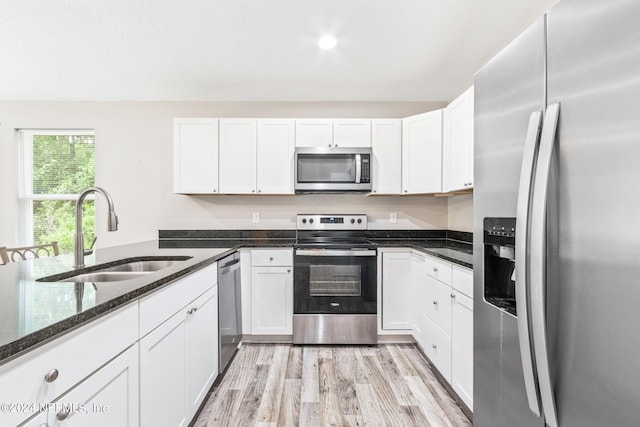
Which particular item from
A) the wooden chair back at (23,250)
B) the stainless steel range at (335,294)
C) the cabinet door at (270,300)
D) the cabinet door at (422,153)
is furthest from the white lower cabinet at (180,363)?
the cabinet door at (422,153)

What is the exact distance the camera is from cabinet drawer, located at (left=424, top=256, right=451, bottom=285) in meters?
2.09

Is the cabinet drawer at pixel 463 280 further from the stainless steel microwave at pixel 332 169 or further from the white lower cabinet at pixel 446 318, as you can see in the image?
the stainless steel microwave at pixel 332 169

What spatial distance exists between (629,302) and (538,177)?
371 millimetres

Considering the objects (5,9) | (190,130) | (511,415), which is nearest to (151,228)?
(190,130)

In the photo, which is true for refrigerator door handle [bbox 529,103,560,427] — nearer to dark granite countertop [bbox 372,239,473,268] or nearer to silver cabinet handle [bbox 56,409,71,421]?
dark granite countertop [bbox 372,239,473,268]

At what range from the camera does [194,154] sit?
3.07 metres

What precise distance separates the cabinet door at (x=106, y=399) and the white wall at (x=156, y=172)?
7.89 ft

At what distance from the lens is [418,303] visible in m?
2.69

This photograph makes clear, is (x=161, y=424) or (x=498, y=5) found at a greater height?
(x=498, y=5)

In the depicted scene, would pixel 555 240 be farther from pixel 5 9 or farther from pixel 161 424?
pixel 5 9

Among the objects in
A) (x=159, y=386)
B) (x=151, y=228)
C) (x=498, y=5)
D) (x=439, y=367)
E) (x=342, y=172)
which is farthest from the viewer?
(x=151, y=228)

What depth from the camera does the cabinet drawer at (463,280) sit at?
1.75 m

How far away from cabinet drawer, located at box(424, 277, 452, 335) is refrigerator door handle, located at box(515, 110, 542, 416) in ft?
3.67

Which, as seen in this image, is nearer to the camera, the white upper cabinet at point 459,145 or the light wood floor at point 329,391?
the light wood floor at point 329,391
